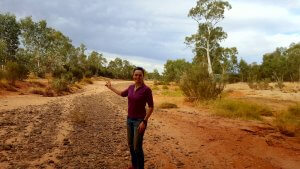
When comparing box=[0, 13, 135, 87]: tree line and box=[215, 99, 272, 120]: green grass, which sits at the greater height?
box=[0, 13, 135, 87]: tree line

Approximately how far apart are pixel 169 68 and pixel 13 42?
115ft

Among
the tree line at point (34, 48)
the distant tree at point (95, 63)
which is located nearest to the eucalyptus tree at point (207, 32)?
the tree line at point (34, 48)

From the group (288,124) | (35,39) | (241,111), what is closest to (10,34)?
(35,39)

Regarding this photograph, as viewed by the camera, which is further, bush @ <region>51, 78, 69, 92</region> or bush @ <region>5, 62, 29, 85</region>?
bush @ <region>51, 78, 69, 92</region>

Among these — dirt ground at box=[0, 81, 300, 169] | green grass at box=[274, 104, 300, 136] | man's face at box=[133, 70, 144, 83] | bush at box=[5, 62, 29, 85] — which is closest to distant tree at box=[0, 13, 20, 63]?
bush at box=[5, 62, 29, 85]

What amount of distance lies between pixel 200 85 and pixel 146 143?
973cm

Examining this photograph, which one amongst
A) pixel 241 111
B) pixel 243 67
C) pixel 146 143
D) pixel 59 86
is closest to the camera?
pixel 146 143

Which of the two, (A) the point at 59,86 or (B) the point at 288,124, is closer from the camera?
(B) the point at 288,124

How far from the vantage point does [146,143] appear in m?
8.60

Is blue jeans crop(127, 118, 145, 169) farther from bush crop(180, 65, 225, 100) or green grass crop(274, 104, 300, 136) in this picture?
bush crop(180, 65, 225, 100)

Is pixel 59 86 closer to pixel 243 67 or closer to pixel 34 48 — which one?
pixel 34 48

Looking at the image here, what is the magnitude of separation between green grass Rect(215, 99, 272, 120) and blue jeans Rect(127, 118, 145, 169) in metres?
7.96

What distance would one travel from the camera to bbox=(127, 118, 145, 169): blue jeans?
5641 mm

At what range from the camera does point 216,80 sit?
750 inches
